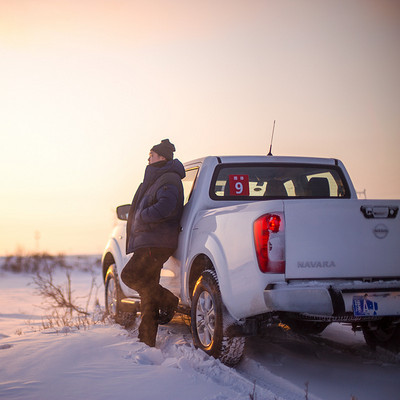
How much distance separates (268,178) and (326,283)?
2189 millimetres

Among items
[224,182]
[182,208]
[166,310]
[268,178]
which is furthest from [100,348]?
[268,178]

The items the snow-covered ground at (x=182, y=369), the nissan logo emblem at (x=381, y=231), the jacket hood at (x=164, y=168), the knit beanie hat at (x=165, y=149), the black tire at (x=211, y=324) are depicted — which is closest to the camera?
the snow-covered ground at (x=182, y=369)

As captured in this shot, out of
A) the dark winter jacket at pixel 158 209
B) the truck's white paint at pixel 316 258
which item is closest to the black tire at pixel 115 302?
the dark winter jacket at pixel 158 209

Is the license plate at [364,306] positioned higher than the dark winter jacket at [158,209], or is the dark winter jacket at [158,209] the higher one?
the dark winter jacket at [158,209]

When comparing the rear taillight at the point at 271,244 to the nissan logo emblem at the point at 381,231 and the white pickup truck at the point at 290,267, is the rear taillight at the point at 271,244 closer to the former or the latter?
the white pickup truck at the point at 290,267

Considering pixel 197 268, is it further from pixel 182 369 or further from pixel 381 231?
pixel 381 231

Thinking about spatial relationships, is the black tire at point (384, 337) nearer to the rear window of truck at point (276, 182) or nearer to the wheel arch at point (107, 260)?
the rear window of truck at point (276, 182)

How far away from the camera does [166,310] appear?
17.9 feet

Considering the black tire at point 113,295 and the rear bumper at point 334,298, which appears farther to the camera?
the black tire at point 113,295

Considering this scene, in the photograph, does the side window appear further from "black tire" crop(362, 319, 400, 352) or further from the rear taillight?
"black tire" crop(362, 319, 400, 352)

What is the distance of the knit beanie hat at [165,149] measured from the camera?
5.57m

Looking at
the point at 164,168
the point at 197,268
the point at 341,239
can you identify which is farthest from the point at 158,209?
the point at 341,239

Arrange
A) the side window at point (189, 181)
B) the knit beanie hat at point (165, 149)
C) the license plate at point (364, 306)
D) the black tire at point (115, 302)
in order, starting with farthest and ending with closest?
the black tire at point (115, 302), the side window at point (189, 181), the knit beanie hat at point (165, 149), the license plate at point (364, 306)

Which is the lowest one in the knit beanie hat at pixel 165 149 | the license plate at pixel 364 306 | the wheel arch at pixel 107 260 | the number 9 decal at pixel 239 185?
the wheel arch at pixel 107 260
